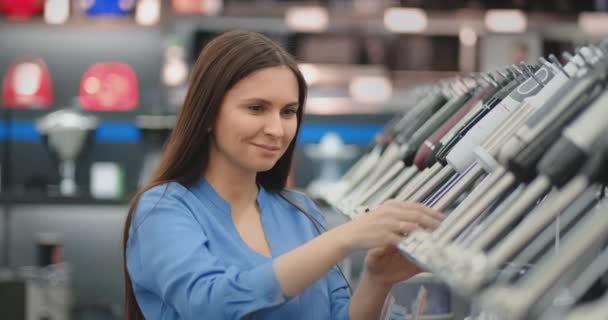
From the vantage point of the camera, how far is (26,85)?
7.25 metres

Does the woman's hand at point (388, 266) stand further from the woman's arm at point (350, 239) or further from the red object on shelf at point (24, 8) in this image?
the red object on shelf at point (24, 8)

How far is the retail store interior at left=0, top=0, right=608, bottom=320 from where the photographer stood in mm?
1240

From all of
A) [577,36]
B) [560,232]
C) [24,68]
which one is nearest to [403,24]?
[577,36]

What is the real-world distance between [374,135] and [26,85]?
241cm

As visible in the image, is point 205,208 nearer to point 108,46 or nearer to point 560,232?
point 560,232

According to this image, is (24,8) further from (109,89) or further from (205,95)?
(205,95)

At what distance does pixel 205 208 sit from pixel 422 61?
6859 mm

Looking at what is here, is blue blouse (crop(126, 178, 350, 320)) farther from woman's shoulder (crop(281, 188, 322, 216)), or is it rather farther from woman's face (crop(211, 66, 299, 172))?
woman's face (crop(211, 66, 299, 172))

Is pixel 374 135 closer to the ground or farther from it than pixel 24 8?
closer to the ground

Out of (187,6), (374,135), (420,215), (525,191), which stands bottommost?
(374,135)

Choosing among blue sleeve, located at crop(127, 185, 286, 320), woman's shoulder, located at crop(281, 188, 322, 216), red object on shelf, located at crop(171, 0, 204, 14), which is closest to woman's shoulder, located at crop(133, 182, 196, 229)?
blue sleeve, located at crop(127, 185, 286, 320)

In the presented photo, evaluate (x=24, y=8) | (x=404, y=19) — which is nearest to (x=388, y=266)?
(x=24, y=8)

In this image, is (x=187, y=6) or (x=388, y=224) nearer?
(x=388, y=224)

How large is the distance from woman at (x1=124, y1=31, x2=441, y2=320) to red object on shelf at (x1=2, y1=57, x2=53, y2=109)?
17.4ft
